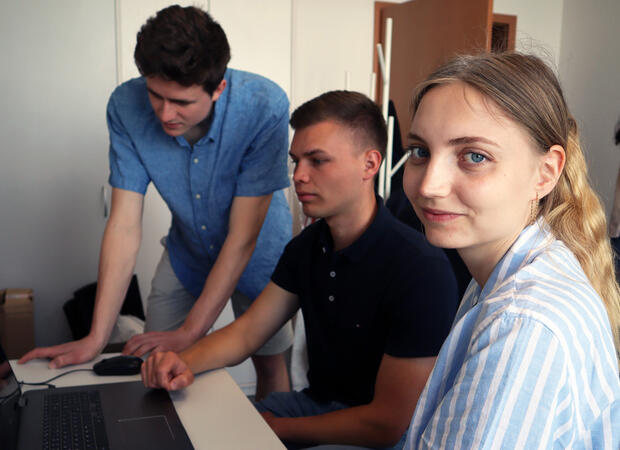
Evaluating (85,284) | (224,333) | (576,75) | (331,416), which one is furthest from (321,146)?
(576,75)

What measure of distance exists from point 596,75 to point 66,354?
11.7 ft

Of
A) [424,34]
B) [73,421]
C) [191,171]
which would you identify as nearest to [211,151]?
[191,171]

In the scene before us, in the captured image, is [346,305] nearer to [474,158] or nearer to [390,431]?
[390,431]

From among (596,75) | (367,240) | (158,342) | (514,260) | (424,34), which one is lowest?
(158,342)

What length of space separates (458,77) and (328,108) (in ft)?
2.60

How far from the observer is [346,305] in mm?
1322

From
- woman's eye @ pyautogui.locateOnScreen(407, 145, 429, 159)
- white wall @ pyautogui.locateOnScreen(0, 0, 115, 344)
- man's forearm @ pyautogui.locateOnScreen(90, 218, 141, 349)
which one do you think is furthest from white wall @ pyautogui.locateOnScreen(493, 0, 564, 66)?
woman's eye @ pyautogui.locateOnScreen(407, 145, 429, 159)

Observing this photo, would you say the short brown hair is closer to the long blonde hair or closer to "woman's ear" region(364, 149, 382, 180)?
"woman's ear" region(364, 149, 382, 180)

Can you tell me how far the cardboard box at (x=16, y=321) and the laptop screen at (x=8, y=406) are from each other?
1.76m

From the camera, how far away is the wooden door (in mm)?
2754

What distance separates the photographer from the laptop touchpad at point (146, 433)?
89 cm

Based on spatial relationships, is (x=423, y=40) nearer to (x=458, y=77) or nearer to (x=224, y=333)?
(x=224, y=333)

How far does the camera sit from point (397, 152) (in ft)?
10.1

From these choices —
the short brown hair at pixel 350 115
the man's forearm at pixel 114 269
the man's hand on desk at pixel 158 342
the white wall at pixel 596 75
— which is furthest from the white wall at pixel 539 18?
the man's hand on desk at pixel 158 342
